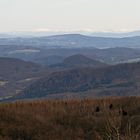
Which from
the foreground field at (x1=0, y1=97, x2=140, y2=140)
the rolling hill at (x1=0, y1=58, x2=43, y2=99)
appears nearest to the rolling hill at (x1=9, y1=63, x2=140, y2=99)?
the rolling hill at (x1=0, y1=58, x2=43, y2=99)

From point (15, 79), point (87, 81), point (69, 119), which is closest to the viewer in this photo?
point (69, 119)

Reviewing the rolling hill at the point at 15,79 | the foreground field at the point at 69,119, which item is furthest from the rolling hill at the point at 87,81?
the foreground field at the point at 69,119

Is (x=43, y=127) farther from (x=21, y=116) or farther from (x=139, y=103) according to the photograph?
(x=139, y=103)

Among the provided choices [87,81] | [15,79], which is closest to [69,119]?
[87,81]

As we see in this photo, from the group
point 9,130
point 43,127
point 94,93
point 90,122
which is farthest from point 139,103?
point 94,93

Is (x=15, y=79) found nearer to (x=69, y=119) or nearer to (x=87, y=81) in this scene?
(x=87, y=81)

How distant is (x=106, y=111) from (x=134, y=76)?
378ft

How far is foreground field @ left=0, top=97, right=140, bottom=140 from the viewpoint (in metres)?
11.8

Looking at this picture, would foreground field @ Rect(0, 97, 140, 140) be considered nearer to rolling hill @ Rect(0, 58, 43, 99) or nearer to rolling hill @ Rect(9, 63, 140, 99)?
rolling hill @ Rect(9, 63, 140, 99)

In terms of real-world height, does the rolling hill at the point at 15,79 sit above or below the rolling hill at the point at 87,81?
below

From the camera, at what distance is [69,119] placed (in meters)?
12.9

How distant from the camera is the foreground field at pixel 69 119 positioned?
1179 centimetres

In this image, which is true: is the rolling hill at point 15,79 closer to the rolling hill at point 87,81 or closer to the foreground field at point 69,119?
the rolling hill at point 87,81

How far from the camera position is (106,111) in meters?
13.4
